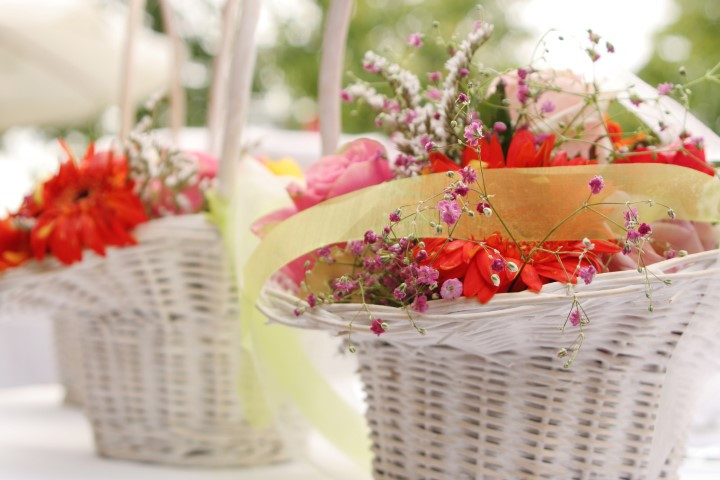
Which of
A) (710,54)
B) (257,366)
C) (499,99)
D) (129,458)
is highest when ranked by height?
(710,54)

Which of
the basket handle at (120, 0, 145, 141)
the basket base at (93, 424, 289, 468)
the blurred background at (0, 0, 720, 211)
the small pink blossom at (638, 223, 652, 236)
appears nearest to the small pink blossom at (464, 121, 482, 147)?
the small pink blossom at (638, 223, 652, 236)

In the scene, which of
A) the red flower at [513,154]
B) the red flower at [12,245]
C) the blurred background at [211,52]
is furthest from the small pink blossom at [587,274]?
the blurred background at [211,52]

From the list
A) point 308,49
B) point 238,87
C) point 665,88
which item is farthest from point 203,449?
point 308,49

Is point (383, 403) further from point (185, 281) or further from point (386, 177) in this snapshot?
point (185, 281)

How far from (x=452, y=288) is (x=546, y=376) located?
0.11 meters

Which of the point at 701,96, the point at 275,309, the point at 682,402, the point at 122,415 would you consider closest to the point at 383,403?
the point at 275,309

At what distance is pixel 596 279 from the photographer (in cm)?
45

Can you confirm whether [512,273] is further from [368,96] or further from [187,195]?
[187,195]

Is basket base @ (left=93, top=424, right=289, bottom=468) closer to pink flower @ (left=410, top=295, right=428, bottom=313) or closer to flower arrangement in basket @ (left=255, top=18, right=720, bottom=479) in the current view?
flower arrangement in basket @ (left=255, top=18, right=720, bottom=479)

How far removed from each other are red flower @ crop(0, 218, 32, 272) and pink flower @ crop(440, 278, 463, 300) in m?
0.54

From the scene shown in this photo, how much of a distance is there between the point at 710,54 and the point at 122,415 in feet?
15.3

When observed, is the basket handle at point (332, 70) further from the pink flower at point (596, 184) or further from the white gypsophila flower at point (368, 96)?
the pink flower at point (596, 184)

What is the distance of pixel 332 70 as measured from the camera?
2.37 feet

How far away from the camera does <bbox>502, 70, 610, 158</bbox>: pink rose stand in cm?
58
